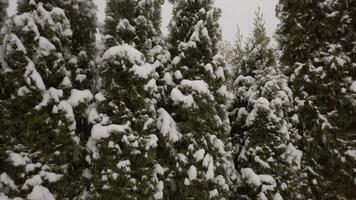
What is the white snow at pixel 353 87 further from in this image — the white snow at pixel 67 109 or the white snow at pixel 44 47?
the white snow at pixel 44 47

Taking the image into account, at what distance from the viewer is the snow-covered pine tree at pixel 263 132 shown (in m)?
9.78

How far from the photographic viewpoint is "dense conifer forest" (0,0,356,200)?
24.5ft

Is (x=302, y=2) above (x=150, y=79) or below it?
above

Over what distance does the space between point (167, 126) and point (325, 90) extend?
5666mm

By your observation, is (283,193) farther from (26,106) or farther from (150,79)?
(26,106)

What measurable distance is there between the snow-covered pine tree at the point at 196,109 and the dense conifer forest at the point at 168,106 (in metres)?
0.03

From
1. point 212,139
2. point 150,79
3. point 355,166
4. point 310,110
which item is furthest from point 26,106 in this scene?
point 355,166

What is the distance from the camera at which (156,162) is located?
8.41 metres

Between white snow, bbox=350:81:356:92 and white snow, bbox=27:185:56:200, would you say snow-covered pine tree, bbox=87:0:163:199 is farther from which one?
white snow, bbox=350:81:356:92

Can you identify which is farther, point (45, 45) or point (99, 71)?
point (99, 71)

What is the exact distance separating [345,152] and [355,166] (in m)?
0.48

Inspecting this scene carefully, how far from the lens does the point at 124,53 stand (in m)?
8.19

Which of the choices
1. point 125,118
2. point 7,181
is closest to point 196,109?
point 125,118

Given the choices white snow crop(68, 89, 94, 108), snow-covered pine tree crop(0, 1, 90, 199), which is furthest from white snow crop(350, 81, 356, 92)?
snow-covered pine tree crop(0, 1, 90, 199)
